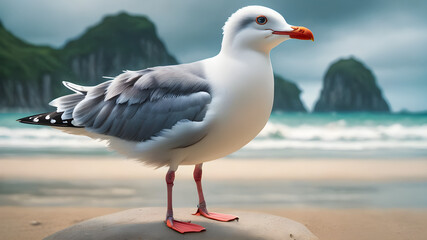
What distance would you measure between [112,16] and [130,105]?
3109 cm

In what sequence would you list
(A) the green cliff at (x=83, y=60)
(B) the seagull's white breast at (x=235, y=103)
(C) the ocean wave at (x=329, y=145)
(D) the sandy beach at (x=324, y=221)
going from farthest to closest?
(A) the green cliff at (x=83, y=60)
(C) the ocean wave at (x=329, y=145)
(D) the sandy beach at (x=324, y=221)
(B) the seagull's white breast at (x=235, y=103)

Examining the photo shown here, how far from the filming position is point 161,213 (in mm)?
4059

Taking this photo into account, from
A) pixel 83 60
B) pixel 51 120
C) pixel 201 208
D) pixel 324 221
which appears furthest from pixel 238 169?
pixel 83 60

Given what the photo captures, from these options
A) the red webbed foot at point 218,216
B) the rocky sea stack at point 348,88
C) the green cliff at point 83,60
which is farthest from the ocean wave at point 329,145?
the rocky sea stack at point 348,88

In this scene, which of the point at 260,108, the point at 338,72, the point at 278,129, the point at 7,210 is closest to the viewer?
the point at 260,108

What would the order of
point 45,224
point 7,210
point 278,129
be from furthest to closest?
point 278,129 < point 7,210 < point 45,224

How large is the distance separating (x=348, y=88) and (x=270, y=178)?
118 ft

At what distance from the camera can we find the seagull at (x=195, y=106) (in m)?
3.12

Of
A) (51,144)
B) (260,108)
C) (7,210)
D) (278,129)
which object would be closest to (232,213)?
(260,108)

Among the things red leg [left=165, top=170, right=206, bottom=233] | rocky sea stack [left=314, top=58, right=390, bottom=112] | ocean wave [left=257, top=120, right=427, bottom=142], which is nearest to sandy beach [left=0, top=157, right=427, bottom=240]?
red leg [left=165, top=170, right=206, bottom=233]

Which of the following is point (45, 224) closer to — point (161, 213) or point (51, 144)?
point (161, 213)

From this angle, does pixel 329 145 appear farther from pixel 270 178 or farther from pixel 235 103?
pixel 235 103

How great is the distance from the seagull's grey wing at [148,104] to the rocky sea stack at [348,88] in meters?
36.4

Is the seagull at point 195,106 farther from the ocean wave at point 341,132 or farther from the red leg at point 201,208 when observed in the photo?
the ocean wave at point 341,132
